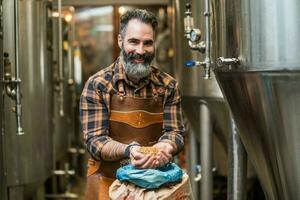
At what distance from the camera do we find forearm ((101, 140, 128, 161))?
2162mm

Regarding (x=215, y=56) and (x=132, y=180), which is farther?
(x=215, y=56)

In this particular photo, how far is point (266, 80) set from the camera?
2053 millimetres

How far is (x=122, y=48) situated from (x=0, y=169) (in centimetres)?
94

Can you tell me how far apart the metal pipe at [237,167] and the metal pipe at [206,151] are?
1.89 feet

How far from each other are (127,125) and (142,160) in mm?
340

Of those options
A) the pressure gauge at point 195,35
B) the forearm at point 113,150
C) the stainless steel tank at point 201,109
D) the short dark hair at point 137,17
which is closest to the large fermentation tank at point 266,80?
the pressure gauge at point 195,35

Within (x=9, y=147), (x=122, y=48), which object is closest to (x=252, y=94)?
(x=122, y=48)

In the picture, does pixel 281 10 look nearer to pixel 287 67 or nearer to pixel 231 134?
pixel 287 67

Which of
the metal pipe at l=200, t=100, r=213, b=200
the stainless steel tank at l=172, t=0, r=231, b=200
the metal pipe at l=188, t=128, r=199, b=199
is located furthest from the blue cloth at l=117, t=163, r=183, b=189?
the metal pipe at l=188, t=128, r=199, b=199

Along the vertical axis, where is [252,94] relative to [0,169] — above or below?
above

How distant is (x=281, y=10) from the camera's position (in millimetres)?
1981

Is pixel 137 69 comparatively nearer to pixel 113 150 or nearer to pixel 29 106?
pixel 113 150

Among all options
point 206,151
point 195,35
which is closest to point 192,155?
point 206,151

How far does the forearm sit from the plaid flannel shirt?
2 cm
